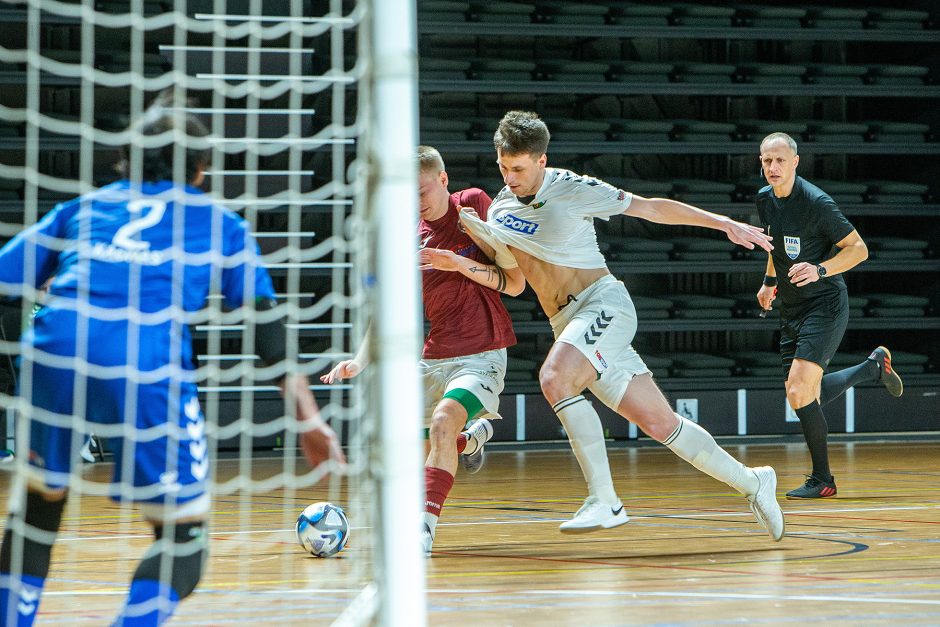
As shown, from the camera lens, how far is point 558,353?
178 inches

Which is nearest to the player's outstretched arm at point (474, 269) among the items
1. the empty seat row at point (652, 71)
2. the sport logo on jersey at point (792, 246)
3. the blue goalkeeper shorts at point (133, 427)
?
the blue goalkeeper shorts at point (133, 427)

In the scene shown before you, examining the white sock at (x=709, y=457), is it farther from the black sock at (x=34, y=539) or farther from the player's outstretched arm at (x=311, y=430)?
the black sock at (x=34, y=539)

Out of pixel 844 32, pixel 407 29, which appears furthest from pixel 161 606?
pixel 844 32

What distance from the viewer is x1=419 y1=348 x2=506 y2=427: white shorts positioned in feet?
15.0

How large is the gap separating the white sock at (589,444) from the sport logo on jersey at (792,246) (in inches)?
95.6

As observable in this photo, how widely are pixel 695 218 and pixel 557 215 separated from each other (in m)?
0.52

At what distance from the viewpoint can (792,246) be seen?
21.5ft

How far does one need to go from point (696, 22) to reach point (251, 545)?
8.35m

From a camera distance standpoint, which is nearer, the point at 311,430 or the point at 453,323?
the point at 311,430

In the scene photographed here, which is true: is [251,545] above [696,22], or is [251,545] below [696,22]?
below

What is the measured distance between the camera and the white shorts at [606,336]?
4.55 metres

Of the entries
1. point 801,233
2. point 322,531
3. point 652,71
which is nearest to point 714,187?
point 652,71

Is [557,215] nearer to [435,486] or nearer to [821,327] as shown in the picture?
[435,486]

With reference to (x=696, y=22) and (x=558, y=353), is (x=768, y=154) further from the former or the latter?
(x=696, y=22)
